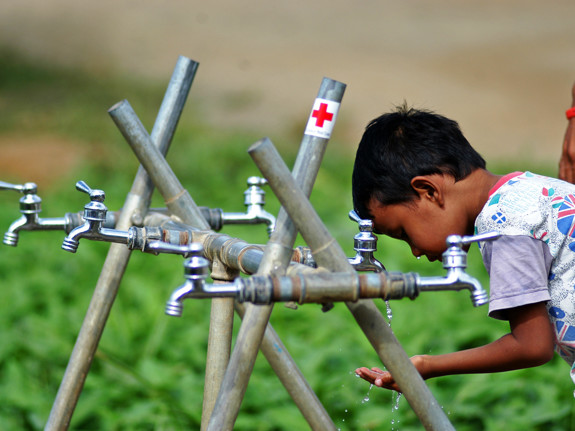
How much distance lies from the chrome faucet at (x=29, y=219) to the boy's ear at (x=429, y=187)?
0.86 m

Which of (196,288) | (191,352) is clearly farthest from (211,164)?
(196,288)

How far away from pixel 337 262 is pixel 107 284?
2.73ft

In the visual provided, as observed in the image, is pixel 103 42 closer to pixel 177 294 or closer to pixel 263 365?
pixel 263 365

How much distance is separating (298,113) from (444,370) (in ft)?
26.8

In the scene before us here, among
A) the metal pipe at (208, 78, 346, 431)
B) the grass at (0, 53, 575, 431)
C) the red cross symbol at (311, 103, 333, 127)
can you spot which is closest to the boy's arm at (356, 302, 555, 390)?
the metal pipe at (208, 78, 346, 431)

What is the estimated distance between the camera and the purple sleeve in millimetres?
1461

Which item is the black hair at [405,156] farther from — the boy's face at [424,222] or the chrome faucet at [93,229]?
the chrome faucet at [93,229]

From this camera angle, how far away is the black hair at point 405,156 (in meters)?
1.62

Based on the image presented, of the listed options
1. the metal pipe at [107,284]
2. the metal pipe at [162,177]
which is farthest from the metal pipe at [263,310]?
the metal pipe at [107,284]

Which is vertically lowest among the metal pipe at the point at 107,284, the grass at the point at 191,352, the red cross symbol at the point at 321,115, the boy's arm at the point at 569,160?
the grass at the point at 191,352

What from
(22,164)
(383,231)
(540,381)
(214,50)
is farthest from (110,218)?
(214,50)

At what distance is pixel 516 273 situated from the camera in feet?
4.83

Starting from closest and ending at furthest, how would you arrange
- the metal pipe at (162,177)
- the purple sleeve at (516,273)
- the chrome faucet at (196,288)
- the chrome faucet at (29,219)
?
the chrome faucet at (196,288), the purple sleeve at (516,273), the metal pipe at (162,177), the chrome faucet at (29,219)

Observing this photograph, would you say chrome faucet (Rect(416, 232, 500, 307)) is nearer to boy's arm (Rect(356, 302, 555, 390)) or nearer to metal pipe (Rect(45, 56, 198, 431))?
boy's arm (Rect(356, 302, 555, 390))
